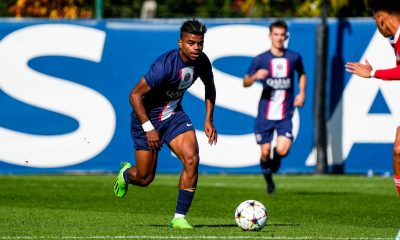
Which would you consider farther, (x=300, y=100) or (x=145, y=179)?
(x=300, y=100)

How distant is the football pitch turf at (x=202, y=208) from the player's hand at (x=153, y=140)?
0.84m

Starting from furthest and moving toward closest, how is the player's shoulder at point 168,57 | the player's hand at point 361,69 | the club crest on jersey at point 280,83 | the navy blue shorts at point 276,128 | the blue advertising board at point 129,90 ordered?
1. the blue advertising board at point 129,90
2. the club crest on jersey at point 280,83
3. the navy blue shorts at point 276,128
4. the player's shoulder at point 168,57
5. the player's hand at point 361,69

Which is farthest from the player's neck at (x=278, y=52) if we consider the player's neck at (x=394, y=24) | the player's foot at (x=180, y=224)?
the player's neck at (x=394, y=24)

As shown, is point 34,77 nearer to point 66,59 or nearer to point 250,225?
point 66,59

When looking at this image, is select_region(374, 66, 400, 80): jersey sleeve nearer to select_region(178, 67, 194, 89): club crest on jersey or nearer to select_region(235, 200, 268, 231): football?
select_region(235, 200, 268, 231): football

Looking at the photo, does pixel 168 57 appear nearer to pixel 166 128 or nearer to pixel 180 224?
pixel 166 128

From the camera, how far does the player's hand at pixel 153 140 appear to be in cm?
1132

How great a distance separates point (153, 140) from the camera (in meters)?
11.3

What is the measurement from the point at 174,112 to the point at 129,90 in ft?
31.1

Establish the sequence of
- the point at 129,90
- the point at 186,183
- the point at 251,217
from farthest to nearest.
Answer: the point at 129,90
the point at 186,183
the point at 251,217

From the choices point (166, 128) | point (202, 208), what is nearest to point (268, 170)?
point (202, 208)

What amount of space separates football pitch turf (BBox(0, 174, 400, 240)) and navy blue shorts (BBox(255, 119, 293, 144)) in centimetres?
91

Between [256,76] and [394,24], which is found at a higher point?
[394,24]

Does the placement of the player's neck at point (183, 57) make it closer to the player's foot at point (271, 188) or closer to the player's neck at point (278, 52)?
the player's foot at point (271, 188)
